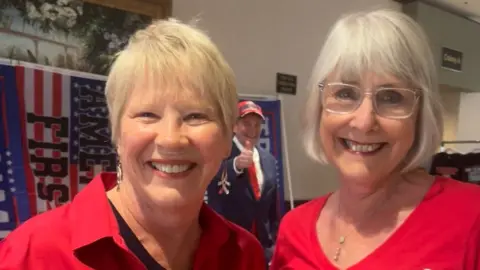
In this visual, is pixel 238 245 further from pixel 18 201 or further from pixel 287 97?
pixel 287 97

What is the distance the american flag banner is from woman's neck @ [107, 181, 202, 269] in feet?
4.49

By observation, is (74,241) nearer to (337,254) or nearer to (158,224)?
(158,224)

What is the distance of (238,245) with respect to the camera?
4.90ft

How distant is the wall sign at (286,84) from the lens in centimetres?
441

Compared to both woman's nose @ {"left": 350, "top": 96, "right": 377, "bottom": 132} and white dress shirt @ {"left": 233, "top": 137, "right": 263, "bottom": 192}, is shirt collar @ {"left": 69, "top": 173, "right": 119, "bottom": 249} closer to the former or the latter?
woman's nose @ {"left": 350, "top": 96, "right": 377, "bottom": 132}

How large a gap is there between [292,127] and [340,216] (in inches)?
117

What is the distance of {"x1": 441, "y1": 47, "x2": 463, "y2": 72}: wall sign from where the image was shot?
19.0 ft

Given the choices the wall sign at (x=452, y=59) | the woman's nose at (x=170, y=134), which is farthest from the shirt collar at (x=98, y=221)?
the wall sign at (x=452, y=59)

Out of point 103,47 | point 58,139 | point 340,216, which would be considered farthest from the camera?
point 103,47

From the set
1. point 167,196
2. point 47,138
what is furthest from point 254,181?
point 167,196

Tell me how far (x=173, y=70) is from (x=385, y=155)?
0.61 metres

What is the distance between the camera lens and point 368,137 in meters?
1.37

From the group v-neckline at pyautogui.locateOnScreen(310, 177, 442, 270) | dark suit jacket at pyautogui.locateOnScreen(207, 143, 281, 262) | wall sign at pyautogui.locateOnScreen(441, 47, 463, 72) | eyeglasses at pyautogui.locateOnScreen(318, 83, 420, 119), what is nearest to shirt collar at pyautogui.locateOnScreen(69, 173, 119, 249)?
v-neckline at pyautogui.locateOnScreen(310, 177, 442, 270)

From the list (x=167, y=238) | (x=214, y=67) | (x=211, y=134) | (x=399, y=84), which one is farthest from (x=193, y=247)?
(x=399, y=84)
